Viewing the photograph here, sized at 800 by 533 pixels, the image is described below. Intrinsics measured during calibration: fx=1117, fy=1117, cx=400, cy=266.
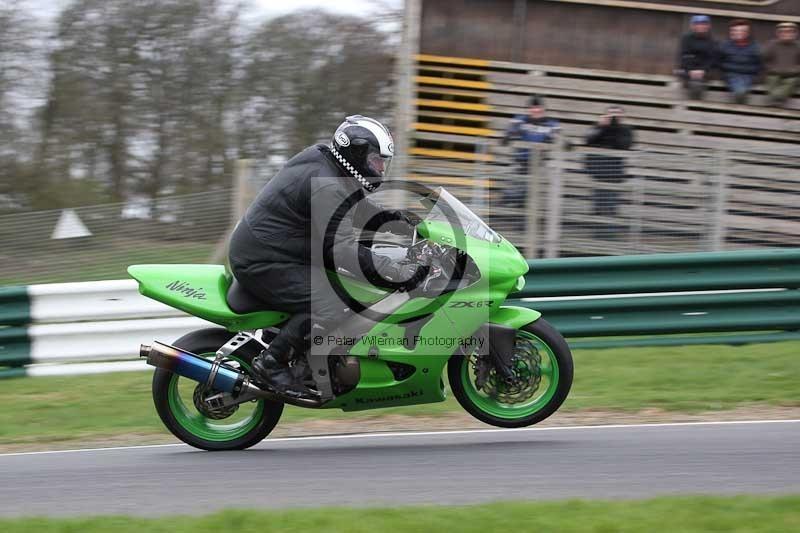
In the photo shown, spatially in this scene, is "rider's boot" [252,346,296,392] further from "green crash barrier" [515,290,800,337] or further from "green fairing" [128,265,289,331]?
"green crash barrier" [515,290,800,337]

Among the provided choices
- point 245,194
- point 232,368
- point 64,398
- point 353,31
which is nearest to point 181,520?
point 232,368

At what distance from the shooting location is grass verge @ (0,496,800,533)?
4.71 m

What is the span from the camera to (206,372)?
6480 millimetres

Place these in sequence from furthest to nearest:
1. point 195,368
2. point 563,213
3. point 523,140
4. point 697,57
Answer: point 697,57
point 523,140
point 563,213
point 195,368

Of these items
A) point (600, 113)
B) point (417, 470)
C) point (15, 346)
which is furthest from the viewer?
point (600, 113)

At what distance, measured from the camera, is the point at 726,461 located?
601 cm

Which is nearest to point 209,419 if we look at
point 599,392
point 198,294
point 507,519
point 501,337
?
point 198,294

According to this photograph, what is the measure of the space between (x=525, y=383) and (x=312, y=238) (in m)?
1.51

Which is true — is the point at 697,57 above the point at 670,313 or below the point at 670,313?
above

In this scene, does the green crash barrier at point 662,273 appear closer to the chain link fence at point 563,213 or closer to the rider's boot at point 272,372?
the chain link fence at point 563,213

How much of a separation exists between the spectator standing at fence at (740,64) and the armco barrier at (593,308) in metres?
4.41

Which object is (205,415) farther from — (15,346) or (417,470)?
(15,346)

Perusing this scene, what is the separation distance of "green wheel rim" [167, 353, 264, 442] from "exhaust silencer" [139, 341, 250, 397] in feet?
0.63

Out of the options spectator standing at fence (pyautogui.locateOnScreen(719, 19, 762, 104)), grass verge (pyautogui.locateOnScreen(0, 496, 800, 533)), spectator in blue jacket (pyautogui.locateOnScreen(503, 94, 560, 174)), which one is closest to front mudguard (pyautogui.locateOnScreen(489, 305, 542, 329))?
grass verge (pyautogui.locateOnScreen(0, 496, 800, 533))
